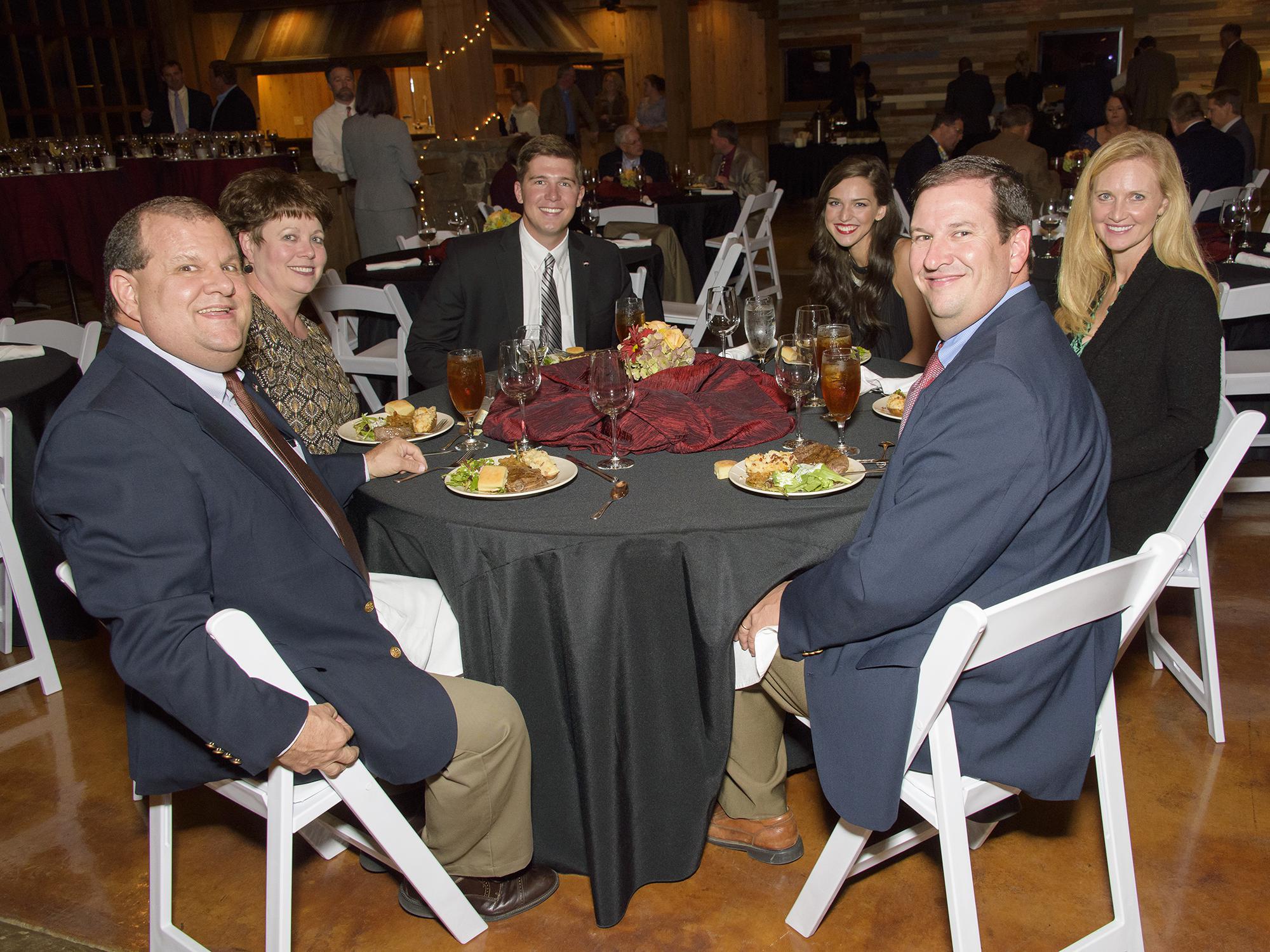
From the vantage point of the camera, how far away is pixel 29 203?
22.8 feet

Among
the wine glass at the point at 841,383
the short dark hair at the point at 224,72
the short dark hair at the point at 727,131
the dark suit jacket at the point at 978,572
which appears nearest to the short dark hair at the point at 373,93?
the short dark hair at the point at 727,131

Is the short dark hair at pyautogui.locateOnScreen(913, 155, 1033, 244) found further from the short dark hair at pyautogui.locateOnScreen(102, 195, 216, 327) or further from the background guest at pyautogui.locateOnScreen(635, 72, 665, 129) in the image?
the background guest at pyautogui.locateOnScreen(635, 72, 665, 129)

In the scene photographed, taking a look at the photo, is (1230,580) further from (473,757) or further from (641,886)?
(473,757)

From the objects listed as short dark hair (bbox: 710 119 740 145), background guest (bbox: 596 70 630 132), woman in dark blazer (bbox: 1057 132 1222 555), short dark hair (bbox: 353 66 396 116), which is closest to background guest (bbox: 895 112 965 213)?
short dark hair (bbox: 710 119 740 145)

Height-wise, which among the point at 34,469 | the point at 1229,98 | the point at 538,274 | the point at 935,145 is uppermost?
the point at 1229,98

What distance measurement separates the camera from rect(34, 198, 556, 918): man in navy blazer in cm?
148

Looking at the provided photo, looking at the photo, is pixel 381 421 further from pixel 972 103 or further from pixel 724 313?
pixel 972 103

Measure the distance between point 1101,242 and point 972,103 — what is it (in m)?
10.9

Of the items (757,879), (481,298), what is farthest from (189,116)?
(757,879)

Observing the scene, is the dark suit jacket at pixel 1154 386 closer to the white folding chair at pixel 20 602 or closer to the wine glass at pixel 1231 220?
the wine glass at pixel 1231 220

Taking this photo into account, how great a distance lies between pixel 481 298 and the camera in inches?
128

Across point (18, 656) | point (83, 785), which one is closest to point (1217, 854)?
point (83, 785)

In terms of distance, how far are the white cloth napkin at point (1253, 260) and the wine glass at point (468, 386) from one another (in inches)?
133

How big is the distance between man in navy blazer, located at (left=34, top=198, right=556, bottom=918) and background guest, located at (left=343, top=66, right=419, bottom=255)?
5226 mm
